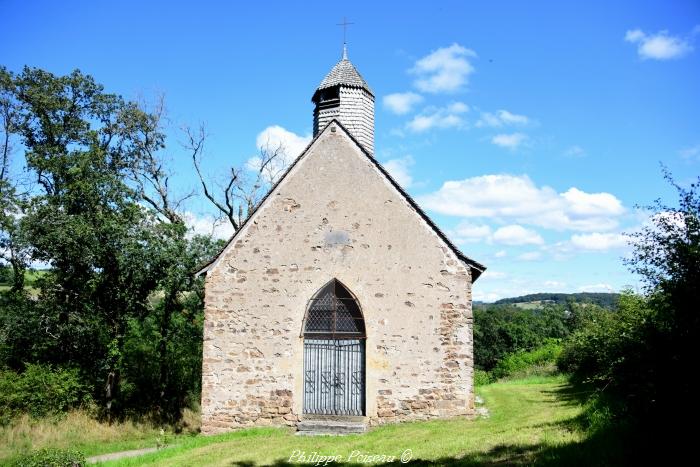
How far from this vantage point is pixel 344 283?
43.9 feet

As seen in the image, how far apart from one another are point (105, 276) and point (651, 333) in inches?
660

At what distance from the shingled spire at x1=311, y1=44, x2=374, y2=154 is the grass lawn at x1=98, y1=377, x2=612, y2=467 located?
29.3 ft

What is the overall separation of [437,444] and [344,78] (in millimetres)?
11942

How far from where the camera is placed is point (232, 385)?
13398 millimetres

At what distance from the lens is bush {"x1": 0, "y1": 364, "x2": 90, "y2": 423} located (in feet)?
52.2

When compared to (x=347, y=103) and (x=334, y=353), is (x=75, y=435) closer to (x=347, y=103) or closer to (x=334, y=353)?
(x=334, y=353)

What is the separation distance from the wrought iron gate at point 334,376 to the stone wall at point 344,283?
0.27 metres

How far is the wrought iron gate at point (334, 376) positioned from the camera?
13125 mm

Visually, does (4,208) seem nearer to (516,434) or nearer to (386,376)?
(386,376)

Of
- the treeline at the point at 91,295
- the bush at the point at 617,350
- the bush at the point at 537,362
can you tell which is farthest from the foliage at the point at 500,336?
the treeline at the point at 91,295

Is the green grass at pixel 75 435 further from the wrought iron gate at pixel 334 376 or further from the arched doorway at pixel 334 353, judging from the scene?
the arched doorway at pixel 334 353

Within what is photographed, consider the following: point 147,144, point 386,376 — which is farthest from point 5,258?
point 386,376

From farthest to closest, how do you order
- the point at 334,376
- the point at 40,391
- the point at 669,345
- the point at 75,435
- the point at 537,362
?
1. the point at 537,362
2. the point at 40,391
3. the point at 75,435
4. the point at 334,376
5. the point at 669,345

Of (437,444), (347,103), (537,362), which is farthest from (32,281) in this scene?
(537,362)
